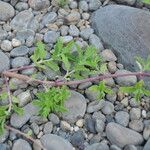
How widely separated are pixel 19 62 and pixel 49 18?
1.37 ft

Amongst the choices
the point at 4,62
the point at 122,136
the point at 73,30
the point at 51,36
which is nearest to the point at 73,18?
the point at 73,30

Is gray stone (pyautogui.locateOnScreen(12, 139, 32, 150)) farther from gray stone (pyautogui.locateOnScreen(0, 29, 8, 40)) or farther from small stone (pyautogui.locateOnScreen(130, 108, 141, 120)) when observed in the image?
gray stone (pyautogui.locateOnScreen(0, 29, 8, 40))

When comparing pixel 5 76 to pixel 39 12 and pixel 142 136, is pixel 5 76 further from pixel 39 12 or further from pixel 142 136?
pixel 142 136

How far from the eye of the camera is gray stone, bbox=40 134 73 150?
93.4 inches

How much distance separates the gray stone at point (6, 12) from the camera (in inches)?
114

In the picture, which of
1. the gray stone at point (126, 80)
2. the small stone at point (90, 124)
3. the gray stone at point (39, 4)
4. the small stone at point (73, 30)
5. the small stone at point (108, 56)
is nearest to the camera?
the small stone at point (90, 124)

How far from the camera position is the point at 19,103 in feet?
8.23

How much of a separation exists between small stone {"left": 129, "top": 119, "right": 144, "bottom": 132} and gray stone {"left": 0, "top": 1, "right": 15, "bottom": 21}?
104cm

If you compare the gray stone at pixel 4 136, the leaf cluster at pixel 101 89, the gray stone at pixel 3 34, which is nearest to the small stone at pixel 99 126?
the leaf cluster at pixel 101 89

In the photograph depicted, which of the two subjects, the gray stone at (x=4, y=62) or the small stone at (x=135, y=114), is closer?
the small stone at (x=135, y=114)

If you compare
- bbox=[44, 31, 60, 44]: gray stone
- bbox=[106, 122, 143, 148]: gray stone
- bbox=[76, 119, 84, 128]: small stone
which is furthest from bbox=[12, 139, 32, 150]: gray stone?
bbox=[44, 31, 60, 44]: gray stone

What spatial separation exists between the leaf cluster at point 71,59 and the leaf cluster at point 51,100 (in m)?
0.15

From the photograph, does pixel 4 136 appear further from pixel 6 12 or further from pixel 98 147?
pixel 6 12

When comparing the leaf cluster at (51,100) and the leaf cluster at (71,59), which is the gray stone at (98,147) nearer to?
the leaf cluster at (51,100)
